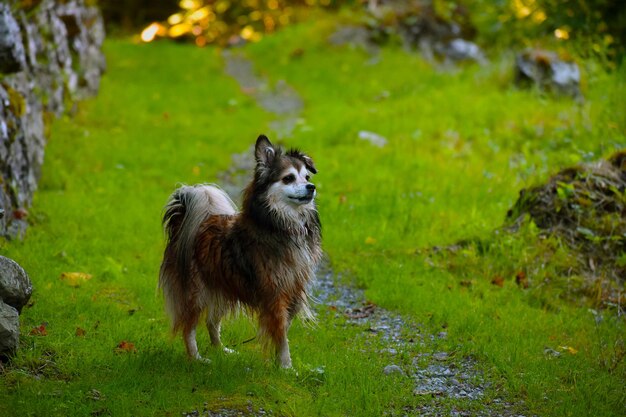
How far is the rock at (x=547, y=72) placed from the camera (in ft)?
52.5

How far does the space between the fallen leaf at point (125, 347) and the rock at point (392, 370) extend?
2.05 meters

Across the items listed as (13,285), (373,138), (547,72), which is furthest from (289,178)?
(547,72)

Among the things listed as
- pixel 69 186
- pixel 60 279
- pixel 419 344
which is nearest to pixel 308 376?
pixel 419 344

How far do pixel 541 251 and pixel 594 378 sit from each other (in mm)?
2574

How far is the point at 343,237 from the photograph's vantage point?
9.98 metres

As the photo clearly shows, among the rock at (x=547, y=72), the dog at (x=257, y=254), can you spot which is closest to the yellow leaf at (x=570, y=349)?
the dog at (x=257, y=254)

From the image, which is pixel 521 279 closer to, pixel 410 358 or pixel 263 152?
pixel 410 358

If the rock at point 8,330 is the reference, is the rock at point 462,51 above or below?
below

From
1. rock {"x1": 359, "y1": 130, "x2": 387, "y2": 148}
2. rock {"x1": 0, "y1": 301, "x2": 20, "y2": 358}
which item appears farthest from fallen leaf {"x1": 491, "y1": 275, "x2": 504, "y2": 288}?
rock {"x1": 359, "y1": 130, "x2": 387, "y2": 148}

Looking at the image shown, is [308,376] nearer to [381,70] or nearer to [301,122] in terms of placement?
[301,122]

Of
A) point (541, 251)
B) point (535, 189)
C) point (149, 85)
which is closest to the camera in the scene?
point (541, 251)

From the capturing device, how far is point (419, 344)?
7.21 meters

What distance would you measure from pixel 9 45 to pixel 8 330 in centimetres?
474

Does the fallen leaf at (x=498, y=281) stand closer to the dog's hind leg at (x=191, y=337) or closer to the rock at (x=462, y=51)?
the dog's hind leg at (x=191, y=337)
